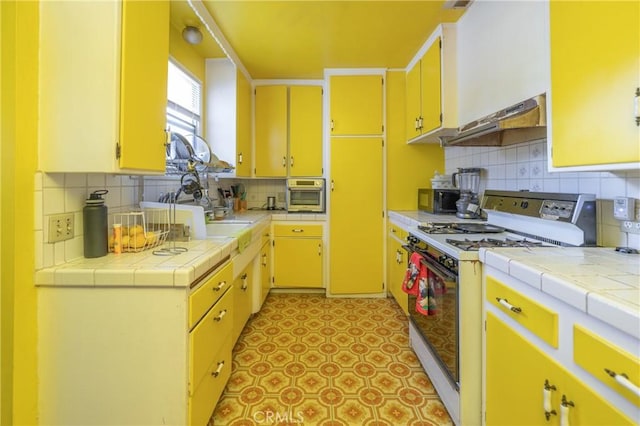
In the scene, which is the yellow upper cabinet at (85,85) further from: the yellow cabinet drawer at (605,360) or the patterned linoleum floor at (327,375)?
the yellow cabinet drawer at (605,360)

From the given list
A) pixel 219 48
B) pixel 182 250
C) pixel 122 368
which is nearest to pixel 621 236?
pixel 182 250

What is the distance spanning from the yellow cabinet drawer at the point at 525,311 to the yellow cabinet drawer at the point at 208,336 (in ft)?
4.03

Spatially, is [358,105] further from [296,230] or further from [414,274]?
[414,274]

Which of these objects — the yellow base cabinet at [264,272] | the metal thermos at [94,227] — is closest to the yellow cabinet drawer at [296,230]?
the yellow base cabinet at [264,272]

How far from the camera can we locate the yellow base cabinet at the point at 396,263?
2.61m

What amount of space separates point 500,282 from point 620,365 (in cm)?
50

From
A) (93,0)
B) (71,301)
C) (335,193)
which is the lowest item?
(71,301)

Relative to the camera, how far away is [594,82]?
1.05 meters

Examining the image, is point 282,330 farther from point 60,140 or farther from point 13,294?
point 60,140

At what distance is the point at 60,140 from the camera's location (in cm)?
117

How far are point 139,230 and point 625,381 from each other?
5.87ft

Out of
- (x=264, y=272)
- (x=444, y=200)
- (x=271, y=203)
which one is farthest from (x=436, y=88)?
(x=264, y=272)

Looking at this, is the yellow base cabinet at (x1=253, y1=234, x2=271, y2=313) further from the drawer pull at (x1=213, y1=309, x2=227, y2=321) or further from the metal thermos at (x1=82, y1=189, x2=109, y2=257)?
the metal thermos at (x1=82, y1=189, x2=109, y2=257)

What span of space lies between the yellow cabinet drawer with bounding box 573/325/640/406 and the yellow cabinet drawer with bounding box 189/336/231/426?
1.32 meters
